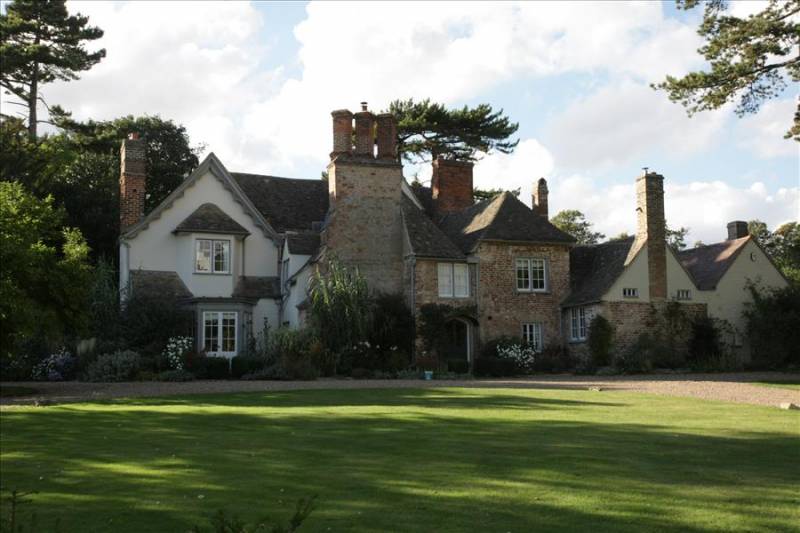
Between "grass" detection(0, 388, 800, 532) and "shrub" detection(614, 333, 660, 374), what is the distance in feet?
50.4

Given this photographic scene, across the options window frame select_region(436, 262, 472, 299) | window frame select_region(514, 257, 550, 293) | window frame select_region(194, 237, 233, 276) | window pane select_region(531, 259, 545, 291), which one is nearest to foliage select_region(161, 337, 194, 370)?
window frame select_region(194, 237, 233, 276)

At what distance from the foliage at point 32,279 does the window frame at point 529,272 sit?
1776 cm

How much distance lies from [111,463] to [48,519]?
285 cm

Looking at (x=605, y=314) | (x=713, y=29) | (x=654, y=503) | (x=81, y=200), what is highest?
(x=713, y=29)

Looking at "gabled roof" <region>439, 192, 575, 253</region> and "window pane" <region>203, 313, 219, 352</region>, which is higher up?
"gabled roof" <region>439, 192, 575, 253</region>

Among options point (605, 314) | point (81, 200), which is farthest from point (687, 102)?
point (81, 200)

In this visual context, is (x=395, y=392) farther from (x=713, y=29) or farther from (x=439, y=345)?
(x=713, y=29)

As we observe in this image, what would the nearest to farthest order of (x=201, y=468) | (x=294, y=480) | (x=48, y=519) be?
(x=48, y=519)
(x=294, y=480)
(x=201, y=468)

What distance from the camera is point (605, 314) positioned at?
33.7 metres

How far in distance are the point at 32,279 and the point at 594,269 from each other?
23349 millimetres

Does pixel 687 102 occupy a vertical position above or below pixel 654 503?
above

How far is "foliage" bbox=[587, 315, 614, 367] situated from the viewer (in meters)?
33.2

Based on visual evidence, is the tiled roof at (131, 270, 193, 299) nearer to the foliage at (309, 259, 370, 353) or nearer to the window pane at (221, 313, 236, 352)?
the window pane at (221, 313, 236, 352)

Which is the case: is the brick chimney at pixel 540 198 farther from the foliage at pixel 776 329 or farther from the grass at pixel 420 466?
the grass at pixel 420 466
